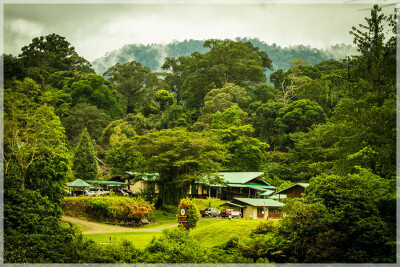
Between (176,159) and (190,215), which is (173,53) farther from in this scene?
(190,215)

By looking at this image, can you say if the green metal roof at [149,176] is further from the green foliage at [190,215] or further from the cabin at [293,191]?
the green foliage at [190,215]

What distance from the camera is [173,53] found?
165m

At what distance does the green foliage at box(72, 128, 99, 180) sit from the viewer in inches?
1566

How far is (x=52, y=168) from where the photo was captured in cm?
1798

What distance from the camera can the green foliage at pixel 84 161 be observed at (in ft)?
131

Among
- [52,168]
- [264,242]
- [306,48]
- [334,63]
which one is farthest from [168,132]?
[306,48]

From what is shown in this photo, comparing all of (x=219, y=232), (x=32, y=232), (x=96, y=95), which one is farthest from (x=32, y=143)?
(x=96, y=95)

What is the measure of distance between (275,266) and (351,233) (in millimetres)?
2608

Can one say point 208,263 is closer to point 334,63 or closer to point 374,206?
point 374,206

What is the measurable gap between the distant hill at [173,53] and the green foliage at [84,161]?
10530 centimetres

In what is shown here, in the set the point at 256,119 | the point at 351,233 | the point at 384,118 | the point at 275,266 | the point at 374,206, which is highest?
the point at 256,119

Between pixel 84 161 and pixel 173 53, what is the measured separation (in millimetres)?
131237

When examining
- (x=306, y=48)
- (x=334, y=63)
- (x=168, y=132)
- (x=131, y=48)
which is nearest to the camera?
(x=168, y=132)

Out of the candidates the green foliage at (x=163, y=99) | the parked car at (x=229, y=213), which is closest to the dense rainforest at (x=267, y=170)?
the parked car at (x=229, y=213)
